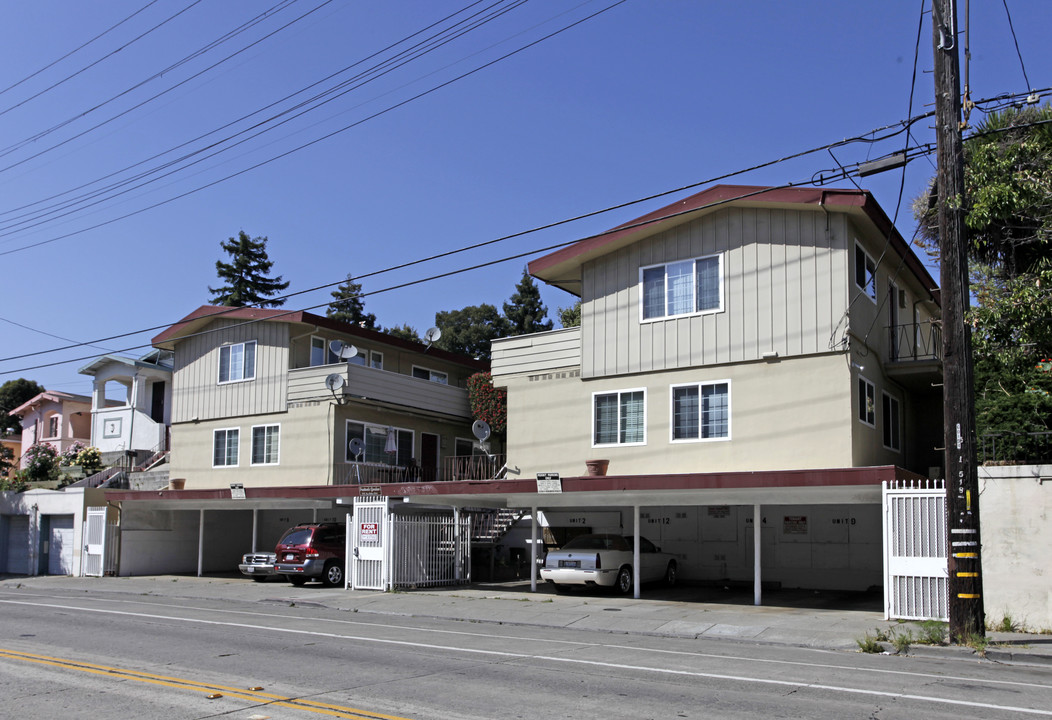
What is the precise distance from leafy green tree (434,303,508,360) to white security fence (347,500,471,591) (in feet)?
149

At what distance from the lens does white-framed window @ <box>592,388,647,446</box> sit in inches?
862

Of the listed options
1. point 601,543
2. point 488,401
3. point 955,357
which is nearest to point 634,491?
point 601,543

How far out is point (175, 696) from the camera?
930cm

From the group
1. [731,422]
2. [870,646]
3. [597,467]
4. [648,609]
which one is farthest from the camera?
[597,467]

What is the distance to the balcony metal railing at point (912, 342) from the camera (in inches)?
915

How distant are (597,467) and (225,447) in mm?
A: 15893

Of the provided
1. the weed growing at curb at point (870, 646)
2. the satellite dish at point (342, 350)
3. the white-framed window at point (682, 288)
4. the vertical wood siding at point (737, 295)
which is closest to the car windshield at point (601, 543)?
the vertical wood siding at point (737, 295)

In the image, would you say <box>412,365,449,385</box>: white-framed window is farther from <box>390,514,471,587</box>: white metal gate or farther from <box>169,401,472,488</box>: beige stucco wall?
<box>390,514,471,587</box>: white metal gate

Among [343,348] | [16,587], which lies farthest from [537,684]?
[16,587]

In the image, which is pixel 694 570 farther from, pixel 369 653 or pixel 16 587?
pixel 16 587

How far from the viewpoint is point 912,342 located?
25.7m

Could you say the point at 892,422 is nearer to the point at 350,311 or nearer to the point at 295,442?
the point at 295,442

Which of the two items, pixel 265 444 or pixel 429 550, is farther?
pixel 265 444

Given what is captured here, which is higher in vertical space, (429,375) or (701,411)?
(429,375)
